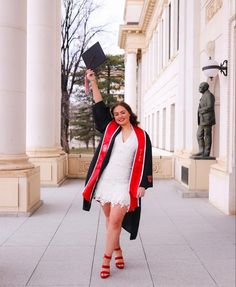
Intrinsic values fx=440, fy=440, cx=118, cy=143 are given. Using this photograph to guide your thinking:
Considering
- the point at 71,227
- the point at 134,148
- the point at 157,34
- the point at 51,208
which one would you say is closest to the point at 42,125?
the point at 51,208

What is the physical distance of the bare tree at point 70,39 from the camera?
2873cm

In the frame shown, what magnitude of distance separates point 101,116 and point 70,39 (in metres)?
24.8

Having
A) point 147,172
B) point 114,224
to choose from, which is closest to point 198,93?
point 147,172

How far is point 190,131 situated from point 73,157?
202 inches

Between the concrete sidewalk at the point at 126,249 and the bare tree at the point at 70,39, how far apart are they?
63.2ft

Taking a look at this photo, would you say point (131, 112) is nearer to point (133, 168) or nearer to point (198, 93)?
point (133, 168)

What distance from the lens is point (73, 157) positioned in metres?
17.4

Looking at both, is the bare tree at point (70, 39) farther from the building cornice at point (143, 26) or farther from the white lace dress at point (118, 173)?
the white lace dress at point (118, 173)

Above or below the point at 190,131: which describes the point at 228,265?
below

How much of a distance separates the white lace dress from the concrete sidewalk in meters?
0.96

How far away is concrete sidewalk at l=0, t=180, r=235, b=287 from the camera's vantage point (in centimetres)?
511

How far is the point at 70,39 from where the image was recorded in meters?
29.2

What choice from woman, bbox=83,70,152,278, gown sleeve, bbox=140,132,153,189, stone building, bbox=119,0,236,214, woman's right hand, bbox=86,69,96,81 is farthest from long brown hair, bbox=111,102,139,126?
stone building, bbox=119,0,236,214

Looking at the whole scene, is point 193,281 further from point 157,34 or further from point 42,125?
point 157,34
